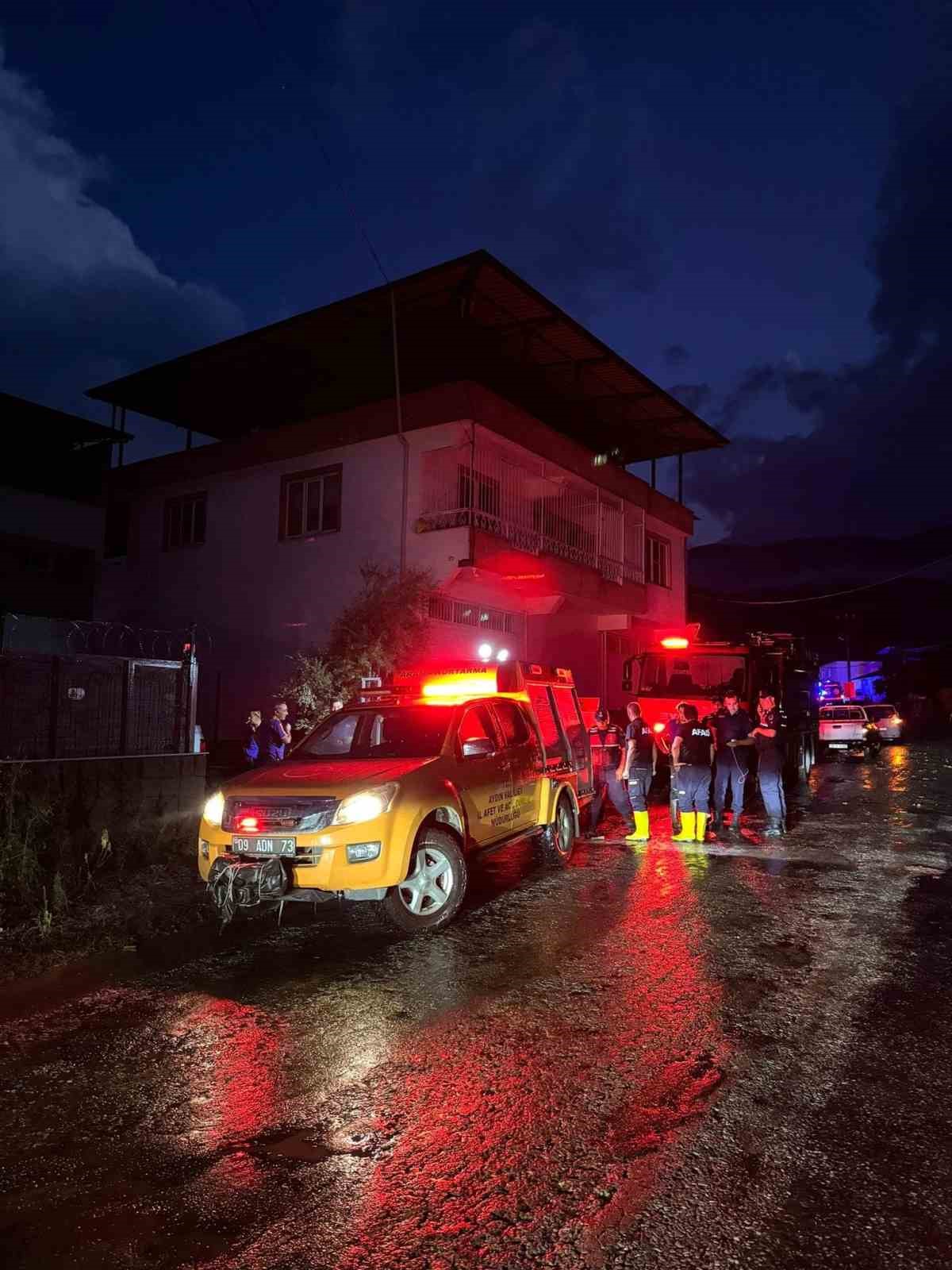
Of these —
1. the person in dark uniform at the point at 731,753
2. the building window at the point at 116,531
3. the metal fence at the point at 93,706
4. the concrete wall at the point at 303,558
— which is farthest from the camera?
the building window at the point at 116,531

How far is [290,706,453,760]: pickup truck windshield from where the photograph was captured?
24.6 feet

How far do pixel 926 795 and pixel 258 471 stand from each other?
16.4 meters

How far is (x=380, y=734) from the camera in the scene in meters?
8.45

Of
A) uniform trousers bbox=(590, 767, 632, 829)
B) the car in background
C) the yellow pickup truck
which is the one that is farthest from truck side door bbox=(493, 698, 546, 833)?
the car in background

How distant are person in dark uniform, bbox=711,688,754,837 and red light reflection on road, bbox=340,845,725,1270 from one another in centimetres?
638

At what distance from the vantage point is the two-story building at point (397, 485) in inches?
754

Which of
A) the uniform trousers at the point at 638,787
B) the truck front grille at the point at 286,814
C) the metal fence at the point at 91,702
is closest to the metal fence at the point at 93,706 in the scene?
the metal fence at the point at 91,702

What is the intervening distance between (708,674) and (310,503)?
10.1 meters

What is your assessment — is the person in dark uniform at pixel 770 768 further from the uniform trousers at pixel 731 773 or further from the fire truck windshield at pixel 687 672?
the fire truck windshield at pixel 687 672

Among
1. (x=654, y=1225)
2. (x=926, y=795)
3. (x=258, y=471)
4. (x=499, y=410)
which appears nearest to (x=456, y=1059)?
(x=654, y=1225)

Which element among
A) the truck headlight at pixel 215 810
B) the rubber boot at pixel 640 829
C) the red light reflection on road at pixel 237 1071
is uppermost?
the truck headlight at pixel 215 810

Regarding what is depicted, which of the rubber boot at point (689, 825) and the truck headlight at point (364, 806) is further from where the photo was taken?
the rubber boot at point (689, 825)

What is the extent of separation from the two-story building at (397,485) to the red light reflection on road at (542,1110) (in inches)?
536

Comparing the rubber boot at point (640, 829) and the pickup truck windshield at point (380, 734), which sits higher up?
the pickup truck windshield at point (380, 734)
